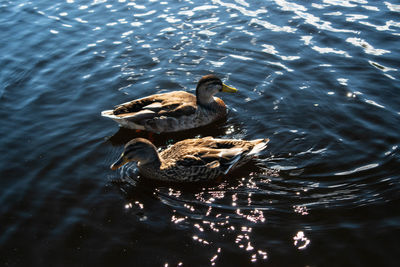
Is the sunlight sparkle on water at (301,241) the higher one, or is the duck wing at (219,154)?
the duck wing at (219,154)

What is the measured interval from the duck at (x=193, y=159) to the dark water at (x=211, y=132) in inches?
8.8

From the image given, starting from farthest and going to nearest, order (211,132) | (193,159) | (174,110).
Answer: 1. (211,132)
2. (174,110)
3. (193,159)

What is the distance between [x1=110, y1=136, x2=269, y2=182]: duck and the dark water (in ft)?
0.73

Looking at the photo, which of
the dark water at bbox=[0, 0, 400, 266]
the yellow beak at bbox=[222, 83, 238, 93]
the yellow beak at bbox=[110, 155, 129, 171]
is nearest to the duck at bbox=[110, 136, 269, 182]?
the yellow beak at bbox=[110, 155, 129, 171]

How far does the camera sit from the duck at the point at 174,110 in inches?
332

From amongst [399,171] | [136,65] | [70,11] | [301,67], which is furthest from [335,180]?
[70,11]

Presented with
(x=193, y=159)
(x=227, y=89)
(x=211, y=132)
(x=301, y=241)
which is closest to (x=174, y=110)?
(x=211, y=132)

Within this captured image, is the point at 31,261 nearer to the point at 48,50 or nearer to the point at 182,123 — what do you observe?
the point at 182,123

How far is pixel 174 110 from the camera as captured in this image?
859cm

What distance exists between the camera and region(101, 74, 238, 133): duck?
8.45 meters

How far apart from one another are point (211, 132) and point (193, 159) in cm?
187

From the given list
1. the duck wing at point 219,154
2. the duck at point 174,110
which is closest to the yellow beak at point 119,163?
the duck wing at point 219,154

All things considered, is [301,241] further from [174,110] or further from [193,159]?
[174,110]

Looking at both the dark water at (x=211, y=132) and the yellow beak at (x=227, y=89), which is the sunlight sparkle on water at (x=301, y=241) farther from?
the yellow beak at (x=227, y=89)
